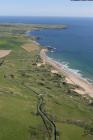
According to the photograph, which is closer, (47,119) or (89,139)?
(89,139)

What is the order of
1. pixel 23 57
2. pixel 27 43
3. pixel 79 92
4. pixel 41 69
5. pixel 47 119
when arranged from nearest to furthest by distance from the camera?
1. pixel 47 119
2. pixel 79 92
3. pixel 41 69
4. pixel 23 57
5. pixel 27 43

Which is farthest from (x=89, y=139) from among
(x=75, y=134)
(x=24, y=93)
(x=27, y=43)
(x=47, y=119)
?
(x=27, y=43)

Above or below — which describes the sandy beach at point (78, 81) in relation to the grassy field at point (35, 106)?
below

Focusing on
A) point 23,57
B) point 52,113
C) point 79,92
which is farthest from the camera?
point 23,57

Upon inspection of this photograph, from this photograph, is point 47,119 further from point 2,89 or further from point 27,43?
point 27,43

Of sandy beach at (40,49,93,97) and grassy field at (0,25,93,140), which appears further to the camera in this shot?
sandy beach at (40,49,93,97)

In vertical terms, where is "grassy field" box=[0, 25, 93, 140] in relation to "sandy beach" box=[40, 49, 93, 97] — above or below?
above

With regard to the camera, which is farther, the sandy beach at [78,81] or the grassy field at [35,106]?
the sandy beach at [78,81]
